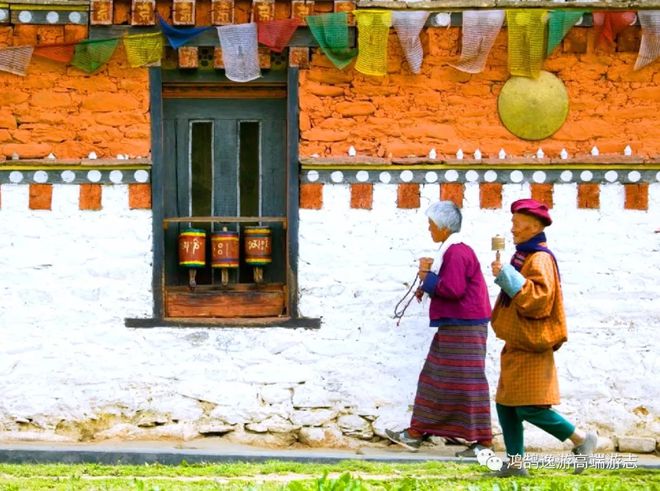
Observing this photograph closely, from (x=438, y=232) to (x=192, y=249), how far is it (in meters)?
1.85

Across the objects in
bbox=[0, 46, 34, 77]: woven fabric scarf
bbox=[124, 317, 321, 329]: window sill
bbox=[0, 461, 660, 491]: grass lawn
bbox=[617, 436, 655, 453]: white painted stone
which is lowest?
bbox=[617, 436, 655, 453]: white painted stone

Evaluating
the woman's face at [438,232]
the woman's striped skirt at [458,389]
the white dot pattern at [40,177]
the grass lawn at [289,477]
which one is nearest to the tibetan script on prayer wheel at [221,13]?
the white dot pattern at [40,177]

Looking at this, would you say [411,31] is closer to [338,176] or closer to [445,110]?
[445,110]

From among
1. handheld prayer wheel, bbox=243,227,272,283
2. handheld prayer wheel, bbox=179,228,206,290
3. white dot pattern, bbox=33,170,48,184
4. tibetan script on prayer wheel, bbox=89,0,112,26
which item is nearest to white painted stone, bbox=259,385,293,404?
handheld prayer wheel, bbox=243,227,272,283

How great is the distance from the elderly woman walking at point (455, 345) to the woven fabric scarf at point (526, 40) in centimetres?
132

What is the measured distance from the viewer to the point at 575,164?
10.2m

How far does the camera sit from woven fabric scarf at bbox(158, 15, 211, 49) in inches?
395

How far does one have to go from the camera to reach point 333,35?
1005cm

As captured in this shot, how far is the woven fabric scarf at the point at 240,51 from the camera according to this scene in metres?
10.1

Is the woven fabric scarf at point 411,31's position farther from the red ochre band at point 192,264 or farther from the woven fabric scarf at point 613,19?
the red ochre band at point 192,264

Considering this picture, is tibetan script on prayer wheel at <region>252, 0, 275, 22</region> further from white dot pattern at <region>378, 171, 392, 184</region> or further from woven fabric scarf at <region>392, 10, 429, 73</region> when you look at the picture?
white dot pattern at <region>378, 171, 392, 184</region>

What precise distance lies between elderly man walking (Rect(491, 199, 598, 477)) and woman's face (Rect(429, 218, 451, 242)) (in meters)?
1.07

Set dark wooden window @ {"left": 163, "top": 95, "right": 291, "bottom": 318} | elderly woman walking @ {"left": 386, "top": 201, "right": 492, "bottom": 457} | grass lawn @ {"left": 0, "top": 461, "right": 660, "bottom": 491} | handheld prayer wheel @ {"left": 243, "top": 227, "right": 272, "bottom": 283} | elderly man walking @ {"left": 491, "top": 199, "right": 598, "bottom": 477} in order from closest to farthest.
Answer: grass lawn @ {"left": 0, "top": 461, "right": 660, "bottom": 491}
elderly man walking @ {"left": 491, "top": 199, "right": 598, "bottom": 477}
elderly woman walking @ {"left": 386, "top": 201, "right": 492, "bottom": 457}
handheld prayer wheel @ {"left": 243, "top": 227, "right": 272, "bottom": 283}
dark wooden window @ {"left": 163, "top": 95, "right": 291, "bottom": 318}

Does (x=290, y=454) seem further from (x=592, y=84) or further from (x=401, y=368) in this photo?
(x=592, y=84)
